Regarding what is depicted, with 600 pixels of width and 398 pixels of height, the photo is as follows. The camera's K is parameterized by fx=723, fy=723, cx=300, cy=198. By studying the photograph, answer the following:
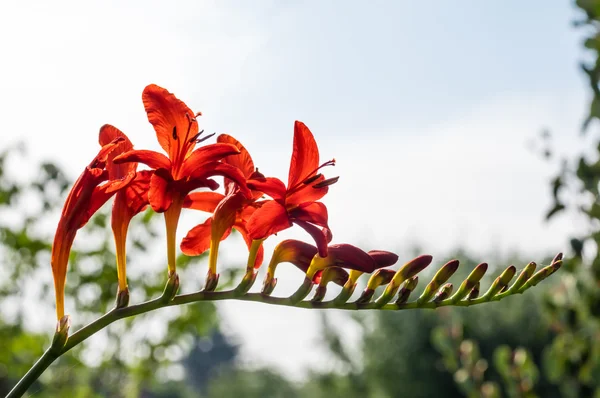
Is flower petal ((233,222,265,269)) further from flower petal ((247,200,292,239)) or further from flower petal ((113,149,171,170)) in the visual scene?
flower petal ((113,149,171,170))

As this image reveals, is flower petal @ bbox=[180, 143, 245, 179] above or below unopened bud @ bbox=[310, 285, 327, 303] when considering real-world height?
above

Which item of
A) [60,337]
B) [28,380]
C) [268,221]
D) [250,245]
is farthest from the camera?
[250,245]

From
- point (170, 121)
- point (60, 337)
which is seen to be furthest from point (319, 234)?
point (60, 337)

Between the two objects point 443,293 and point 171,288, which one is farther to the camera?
point 443,293

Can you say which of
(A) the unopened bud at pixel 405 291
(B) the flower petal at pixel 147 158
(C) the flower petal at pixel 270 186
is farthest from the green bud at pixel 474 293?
(B) the flower petal at pixel 147 158

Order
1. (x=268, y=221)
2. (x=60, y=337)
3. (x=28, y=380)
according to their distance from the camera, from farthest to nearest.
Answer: (x=268, y=221) < (x=60, y=337) < (x=28, y=380)

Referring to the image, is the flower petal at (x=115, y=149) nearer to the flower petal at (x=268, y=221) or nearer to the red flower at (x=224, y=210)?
the red flower at (x=224, y=210)

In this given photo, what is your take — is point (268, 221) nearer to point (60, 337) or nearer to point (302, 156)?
point (302, 156)

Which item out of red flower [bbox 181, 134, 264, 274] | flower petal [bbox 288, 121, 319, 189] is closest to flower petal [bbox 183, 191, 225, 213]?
red flower [bbox 181, 134, 264, 274]
